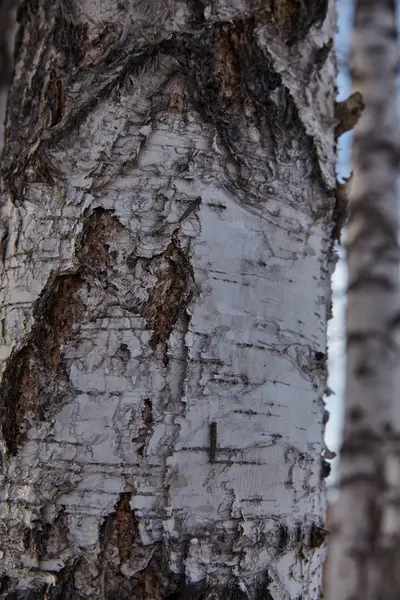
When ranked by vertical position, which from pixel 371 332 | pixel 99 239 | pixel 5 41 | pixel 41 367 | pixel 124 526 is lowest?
pixel 124 526

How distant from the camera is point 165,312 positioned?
30.0 inches

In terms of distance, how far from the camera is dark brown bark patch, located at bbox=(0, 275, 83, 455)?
30.4 inches

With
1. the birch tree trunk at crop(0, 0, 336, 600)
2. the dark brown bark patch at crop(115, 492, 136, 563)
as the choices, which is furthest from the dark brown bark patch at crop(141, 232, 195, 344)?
the dark brown bark patch at crop(115, 492, 136, 563)

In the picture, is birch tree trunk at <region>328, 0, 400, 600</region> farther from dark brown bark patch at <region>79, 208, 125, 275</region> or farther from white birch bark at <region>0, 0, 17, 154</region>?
dark brown bark patch at <region>79, 208, 125, 275</region>

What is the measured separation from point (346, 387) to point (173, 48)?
2724mm

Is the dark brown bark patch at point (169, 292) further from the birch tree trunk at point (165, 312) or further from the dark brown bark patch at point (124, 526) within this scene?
the dark brown bark patch at point (124, 526)

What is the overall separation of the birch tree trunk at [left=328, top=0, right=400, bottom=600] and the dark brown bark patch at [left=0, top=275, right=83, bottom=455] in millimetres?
2650

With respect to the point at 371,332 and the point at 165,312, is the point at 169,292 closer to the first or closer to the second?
the point at 165,312

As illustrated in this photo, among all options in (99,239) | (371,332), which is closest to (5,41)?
(371,332)

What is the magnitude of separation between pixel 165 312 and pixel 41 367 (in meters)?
0.17

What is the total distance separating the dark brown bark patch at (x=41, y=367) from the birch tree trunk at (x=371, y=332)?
2.65 m

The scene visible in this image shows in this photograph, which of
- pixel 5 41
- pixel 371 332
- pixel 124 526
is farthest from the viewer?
pixel 5 41

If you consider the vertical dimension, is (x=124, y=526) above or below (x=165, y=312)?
below

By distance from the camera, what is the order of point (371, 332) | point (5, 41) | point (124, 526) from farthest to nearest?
point (5, 41) → point (371, 332) → point (124, 526)
